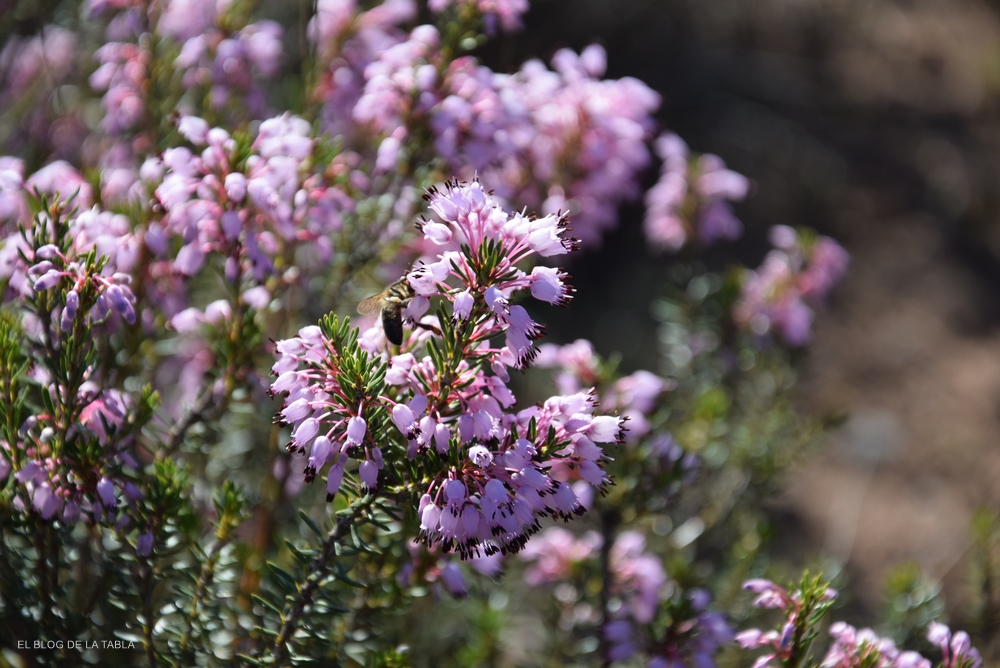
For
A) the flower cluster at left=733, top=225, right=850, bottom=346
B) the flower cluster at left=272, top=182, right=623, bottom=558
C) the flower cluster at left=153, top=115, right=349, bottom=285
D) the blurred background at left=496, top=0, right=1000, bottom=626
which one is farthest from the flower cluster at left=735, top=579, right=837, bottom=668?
the blurred background at left=496, top=0, right=1000, bottom=626

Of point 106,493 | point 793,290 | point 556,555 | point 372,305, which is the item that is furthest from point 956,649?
point 106,493

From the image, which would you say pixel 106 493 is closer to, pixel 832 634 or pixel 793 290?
pixel 832 634

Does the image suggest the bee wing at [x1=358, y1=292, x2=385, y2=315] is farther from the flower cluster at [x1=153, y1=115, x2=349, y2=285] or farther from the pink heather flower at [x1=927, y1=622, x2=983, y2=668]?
the pink heather flower at [x1=927, y1=622, x2=983, y2=668]

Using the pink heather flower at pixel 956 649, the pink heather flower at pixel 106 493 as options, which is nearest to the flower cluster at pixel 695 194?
the pink heather flower at pixel 956 649

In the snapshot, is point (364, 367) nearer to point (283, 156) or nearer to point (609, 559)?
point (283, 156)

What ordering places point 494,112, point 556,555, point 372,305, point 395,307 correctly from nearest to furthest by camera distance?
1. point 395,307
2. point 372,305
3. point 494,112
4. point 556,555

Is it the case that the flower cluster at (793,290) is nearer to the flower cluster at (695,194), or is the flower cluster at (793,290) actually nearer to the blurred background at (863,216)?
the flower cluster at (695,194)

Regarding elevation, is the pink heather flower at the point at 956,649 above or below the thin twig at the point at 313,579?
below
